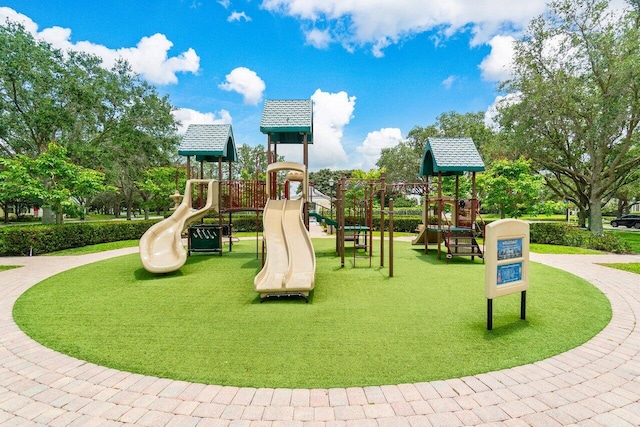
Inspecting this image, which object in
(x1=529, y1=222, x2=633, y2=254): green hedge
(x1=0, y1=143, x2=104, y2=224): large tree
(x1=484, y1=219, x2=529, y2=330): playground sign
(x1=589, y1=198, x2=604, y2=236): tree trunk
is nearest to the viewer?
(x1=484, y1=219, x2=529, y2=330): playground sign

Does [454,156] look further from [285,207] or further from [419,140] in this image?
[419,140]

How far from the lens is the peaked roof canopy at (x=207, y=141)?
11.5 metres

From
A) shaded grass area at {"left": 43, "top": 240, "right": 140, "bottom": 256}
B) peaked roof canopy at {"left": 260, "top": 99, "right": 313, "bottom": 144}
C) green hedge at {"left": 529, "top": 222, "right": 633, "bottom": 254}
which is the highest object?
peaked roof canopy at {"left": 260, "top": 99, "right": 313, "bottom": 144}

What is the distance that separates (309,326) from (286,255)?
2.66 metres

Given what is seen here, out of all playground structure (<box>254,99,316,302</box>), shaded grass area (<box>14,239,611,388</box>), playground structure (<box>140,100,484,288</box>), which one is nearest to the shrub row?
playground structure (<box>140,100,484,288</box>)

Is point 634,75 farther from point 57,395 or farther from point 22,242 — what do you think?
point 22,242

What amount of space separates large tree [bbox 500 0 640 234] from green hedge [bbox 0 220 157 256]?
22564 mm

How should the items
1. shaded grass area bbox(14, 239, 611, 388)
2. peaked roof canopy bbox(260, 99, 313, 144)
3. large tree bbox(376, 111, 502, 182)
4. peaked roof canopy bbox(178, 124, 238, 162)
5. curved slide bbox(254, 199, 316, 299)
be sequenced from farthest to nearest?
large tree bbox(376, 111, 502, 182), peaked roof canopy bbox(178, 124, 238, 162), peaked roof canopy bbox(260, 99, 313, 144), curved slide bbox(254, 199, 316, 299), shaded grass area bbox(14, 239, 611, 388)

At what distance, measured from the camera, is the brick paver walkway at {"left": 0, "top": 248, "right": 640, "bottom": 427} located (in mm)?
2545

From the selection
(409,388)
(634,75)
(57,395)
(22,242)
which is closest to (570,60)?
(634,75)

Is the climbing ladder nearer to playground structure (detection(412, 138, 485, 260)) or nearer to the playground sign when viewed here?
playground structure (detection(412, 138, 485, 260))

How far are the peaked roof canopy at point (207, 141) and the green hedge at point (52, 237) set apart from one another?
20.3 ft

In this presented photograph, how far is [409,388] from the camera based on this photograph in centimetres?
296

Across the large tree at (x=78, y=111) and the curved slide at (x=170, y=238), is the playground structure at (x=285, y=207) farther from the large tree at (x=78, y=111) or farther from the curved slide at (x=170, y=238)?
the large tree at (x=78, y=111)
